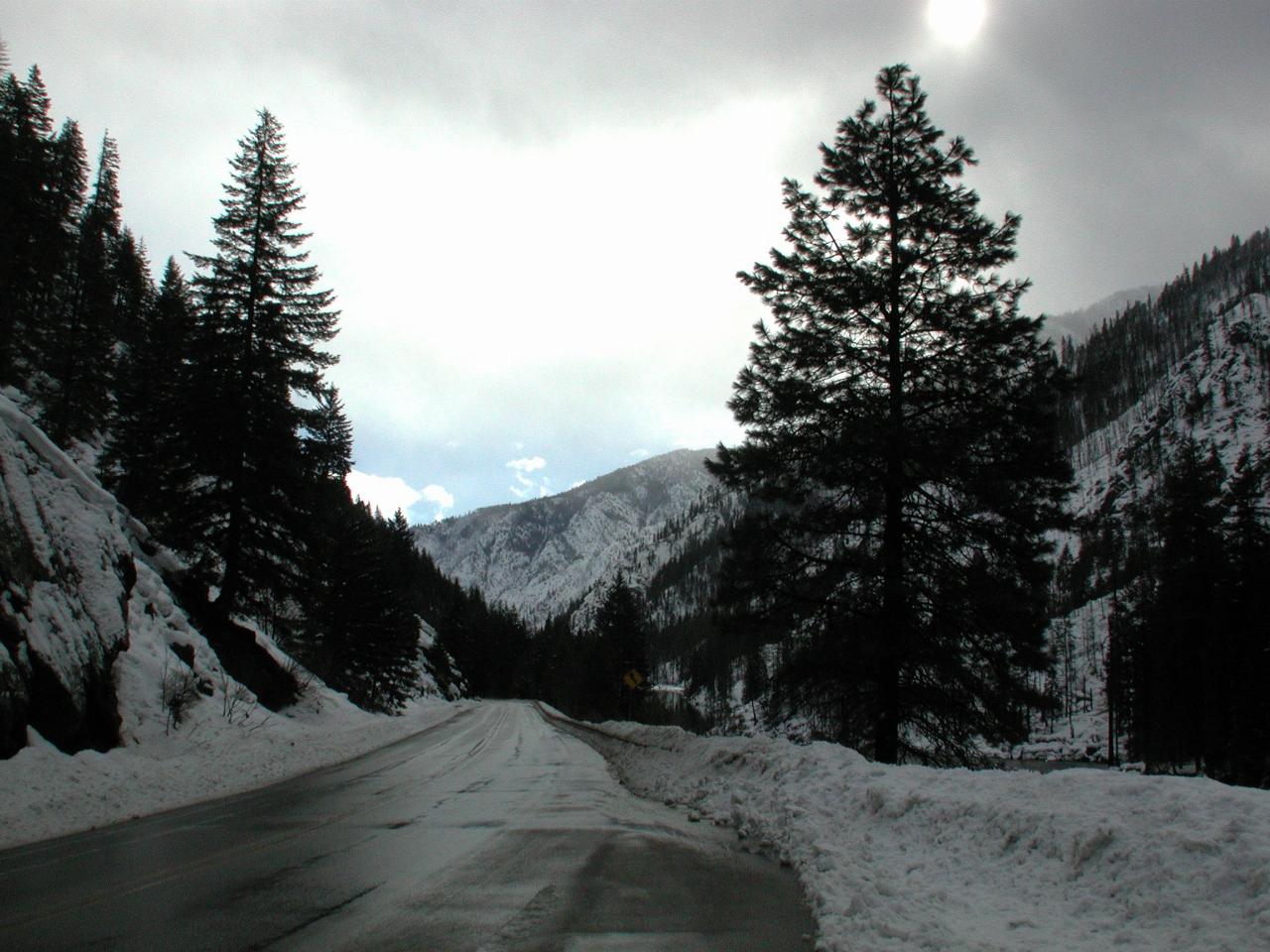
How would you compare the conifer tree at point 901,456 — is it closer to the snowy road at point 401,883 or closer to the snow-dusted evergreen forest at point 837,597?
the snow-dusted evergreen forest at point 837,597

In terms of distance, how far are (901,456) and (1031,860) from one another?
333 inches

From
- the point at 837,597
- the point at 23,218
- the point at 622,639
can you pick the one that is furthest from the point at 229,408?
the point at 622,639

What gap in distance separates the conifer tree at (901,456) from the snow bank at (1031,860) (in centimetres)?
517

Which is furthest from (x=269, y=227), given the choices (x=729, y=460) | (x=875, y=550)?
(x=875, y=550)

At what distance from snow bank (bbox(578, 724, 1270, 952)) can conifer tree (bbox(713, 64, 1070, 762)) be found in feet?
17.0

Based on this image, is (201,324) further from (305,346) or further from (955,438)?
(955,438)

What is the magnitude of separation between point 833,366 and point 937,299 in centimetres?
227

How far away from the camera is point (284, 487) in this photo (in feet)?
75.0

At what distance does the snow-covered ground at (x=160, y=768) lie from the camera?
30.9 ft

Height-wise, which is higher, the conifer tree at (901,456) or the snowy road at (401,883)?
the conifer tree at (901,456)

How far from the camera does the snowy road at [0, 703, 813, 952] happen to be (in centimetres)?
461

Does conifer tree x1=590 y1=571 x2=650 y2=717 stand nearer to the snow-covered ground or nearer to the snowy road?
the snow-covered ground

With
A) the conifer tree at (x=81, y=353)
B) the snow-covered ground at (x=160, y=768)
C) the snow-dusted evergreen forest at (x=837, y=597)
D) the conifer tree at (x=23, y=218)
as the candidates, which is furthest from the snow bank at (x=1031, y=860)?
the conifer tree at (x=81, y=353)

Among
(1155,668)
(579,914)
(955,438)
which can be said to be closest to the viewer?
(579,914)
